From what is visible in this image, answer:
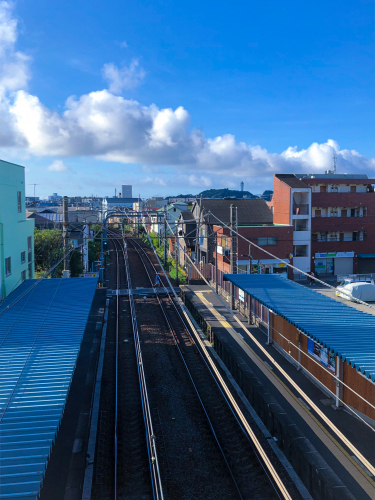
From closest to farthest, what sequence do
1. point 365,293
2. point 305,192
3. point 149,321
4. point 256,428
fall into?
point 256,428 → point 149,321 → point 365,293 → point 305,192

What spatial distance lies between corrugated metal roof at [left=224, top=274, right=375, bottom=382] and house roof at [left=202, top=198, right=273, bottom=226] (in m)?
19.5

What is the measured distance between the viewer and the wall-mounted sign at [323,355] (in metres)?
9.35

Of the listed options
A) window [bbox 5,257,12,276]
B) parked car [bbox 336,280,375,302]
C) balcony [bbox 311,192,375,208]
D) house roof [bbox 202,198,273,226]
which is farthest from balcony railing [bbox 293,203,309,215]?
window [bbox 5,257,12,276]

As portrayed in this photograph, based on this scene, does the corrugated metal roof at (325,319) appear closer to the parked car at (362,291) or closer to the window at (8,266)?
the window at (8,266)

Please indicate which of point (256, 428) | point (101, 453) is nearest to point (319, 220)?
point (256, 428)

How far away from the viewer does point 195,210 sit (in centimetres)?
3656

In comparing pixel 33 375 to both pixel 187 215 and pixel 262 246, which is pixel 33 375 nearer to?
pixel 262 246

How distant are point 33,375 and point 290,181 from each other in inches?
1115

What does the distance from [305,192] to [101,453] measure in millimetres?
27365

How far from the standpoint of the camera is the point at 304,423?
8609 mm

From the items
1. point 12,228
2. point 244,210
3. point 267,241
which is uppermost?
point 244,210

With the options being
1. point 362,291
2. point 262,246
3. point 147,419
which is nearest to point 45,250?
point 262,246

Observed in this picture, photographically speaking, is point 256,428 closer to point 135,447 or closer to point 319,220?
point 135,447

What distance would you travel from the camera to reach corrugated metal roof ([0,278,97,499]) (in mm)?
4902
